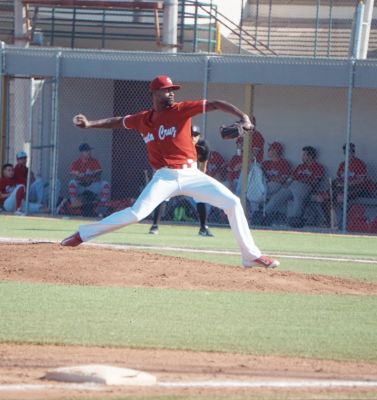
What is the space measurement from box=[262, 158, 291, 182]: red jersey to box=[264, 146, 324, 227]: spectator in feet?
0.57

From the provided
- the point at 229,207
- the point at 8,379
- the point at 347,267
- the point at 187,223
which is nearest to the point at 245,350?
the point at 8,379

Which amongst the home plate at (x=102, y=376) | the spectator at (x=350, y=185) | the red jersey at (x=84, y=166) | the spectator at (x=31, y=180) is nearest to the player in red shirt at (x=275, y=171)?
the spectator at (x=350, y=185)

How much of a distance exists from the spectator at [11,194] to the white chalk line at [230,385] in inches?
622

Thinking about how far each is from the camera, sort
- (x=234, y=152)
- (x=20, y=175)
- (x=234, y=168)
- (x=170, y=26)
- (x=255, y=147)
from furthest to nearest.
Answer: (x=234, y=152)
(x=170, y=26)
(x=20, y=175)
(x=234, y=168)
(x=255, y=147)

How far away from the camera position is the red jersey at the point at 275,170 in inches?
874

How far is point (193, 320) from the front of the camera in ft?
31.6

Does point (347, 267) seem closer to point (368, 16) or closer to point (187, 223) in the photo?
point (187, 223)

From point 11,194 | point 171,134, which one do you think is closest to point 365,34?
point 11,194

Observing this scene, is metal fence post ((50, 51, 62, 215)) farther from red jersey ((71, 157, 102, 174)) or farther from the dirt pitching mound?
the dirt pitching mound

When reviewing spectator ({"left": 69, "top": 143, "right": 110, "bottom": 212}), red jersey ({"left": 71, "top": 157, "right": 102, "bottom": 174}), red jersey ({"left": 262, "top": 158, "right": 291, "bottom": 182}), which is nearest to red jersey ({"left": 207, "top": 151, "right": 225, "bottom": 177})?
red jersey ({"left": 262, "top": 158, "right": 291, "bottom": 182})

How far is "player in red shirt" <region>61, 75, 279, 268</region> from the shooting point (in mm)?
11477

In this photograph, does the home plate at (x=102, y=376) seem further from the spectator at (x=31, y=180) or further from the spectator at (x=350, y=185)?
the spectator at (x=31, y=180)

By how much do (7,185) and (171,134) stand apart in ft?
38.4

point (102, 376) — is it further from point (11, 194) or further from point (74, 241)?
point (11, 194)
